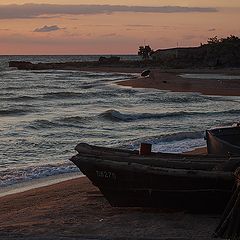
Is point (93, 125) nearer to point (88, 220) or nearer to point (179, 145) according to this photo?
point (179, 145)

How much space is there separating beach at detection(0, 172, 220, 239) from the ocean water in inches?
92.8

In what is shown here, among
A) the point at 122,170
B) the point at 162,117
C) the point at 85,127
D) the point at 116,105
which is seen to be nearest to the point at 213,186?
the point at 122,170

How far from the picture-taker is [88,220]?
919cm

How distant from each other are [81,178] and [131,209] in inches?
143

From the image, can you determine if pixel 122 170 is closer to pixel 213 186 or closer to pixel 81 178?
pixel 213 186

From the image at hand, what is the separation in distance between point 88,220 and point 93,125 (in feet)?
50.3

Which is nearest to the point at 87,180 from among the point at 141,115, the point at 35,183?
the point at 35,183

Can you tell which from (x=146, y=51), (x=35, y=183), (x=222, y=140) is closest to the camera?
(x=222, y=140)

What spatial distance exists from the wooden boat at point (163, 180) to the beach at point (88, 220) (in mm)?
188

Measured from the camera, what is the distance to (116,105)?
3519 centimetres

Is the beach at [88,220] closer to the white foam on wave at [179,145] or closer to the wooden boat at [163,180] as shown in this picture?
the wooden boat at [163,180]

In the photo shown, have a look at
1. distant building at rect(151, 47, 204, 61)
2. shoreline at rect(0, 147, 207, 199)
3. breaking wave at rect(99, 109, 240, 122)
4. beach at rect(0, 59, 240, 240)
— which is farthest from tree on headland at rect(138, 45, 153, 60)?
shoreline at rect(0, 147, 207, 199)

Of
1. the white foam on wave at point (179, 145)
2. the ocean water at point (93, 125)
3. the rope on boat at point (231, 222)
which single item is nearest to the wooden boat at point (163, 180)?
the rope on boat at point (231, 222)

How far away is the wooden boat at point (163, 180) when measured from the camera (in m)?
Result: 8.72
